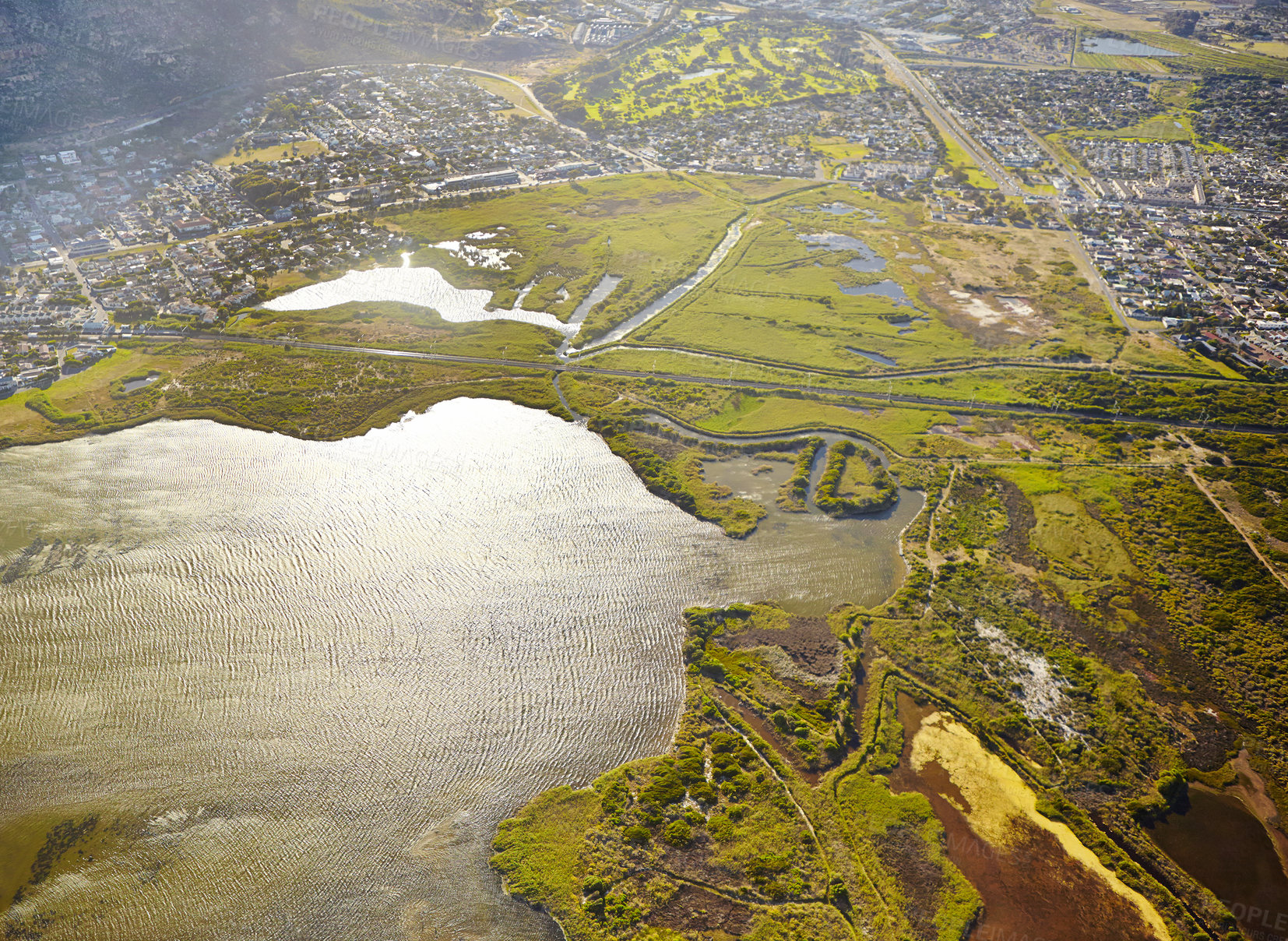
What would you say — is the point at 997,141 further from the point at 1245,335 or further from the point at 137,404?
the point at 137,404

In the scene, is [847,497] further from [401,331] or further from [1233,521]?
[401,331]

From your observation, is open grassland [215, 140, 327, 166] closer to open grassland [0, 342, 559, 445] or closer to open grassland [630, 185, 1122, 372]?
open grassland [0, 342, 559, 445]

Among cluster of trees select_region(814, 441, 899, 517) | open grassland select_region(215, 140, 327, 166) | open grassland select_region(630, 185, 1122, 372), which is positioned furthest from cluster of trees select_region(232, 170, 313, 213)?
cluster of trees select_region(814, 441, 899, 517)

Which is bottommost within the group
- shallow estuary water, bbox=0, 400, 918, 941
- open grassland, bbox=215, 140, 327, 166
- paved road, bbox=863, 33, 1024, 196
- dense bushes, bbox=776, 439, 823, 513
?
shallow estuary water, bbox=0, 400, 918, 941

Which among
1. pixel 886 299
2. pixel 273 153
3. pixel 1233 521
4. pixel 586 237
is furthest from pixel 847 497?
pixel 273 153

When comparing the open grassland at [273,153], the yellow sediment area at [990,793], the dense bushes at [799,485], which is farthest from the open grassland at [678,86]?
the yellow sediment area at [990,793]
